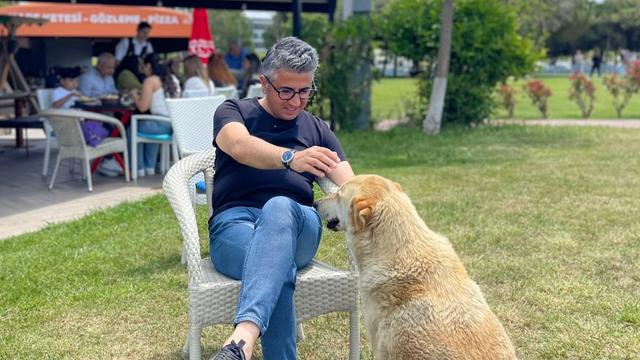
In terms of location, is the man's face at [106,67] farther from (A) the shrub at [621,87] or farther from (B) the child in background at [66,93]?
(A) the shrub at [621,87]

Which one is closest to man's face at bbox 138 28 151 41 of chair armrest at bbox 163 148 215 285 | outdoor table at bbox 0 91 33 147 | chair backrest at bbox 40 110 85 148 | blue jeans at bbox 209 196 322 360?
outdoor table at bbox 0 91 33 147

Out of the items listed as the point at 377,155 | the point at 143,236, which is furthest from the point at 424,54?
the point at 143,236

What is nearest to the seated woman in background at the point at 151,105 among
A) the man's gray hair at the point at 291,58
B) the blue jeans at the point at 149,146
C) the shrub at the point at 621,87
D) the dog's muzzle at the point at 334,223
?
the blue jeans at the point at 149,146

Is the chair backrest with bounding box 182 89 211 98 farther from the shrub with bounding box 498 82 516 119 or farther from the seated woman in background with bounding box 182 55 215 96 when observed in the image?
the shrub with bounding box 498 82 516 119

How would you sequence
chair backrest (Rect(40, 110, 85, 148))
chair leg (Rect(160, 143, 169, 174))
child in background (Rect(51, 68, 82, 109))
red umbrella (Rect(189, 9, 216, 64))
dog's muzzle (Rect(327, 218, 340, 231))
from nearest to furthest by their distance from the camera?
1. dog's muzzle (Rect(327, 218, 340, 231))
2. chair backrest (Rect(40, 110, 85, 148))
3. chair leg (Rect(160, 143, 169, 174))
4. child in background (Rect(51, 68, 82, 109))
5. red umbrella (Rect(189, 9, 216, 64))

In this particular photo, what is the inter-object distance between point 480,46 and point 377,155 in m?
3.46

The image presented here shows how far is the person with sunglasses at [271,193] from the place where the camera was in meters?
2.63

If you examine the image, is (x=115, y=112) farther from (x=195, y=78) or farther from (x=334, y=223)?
(x=334, y=223)

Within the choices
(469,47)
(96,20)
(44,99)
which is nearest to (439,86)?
(469,47)

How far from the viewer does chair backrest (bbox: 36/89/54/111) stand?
8.49 meters

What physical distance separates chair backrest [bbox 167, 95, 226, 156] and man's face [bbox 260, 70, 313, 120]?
71.7 inches

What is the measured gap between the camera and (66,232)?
5625mm

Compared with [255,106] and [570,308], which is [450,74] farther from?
[255,106]

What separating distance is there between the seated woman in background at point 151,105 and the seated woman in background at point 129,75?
0.12m
